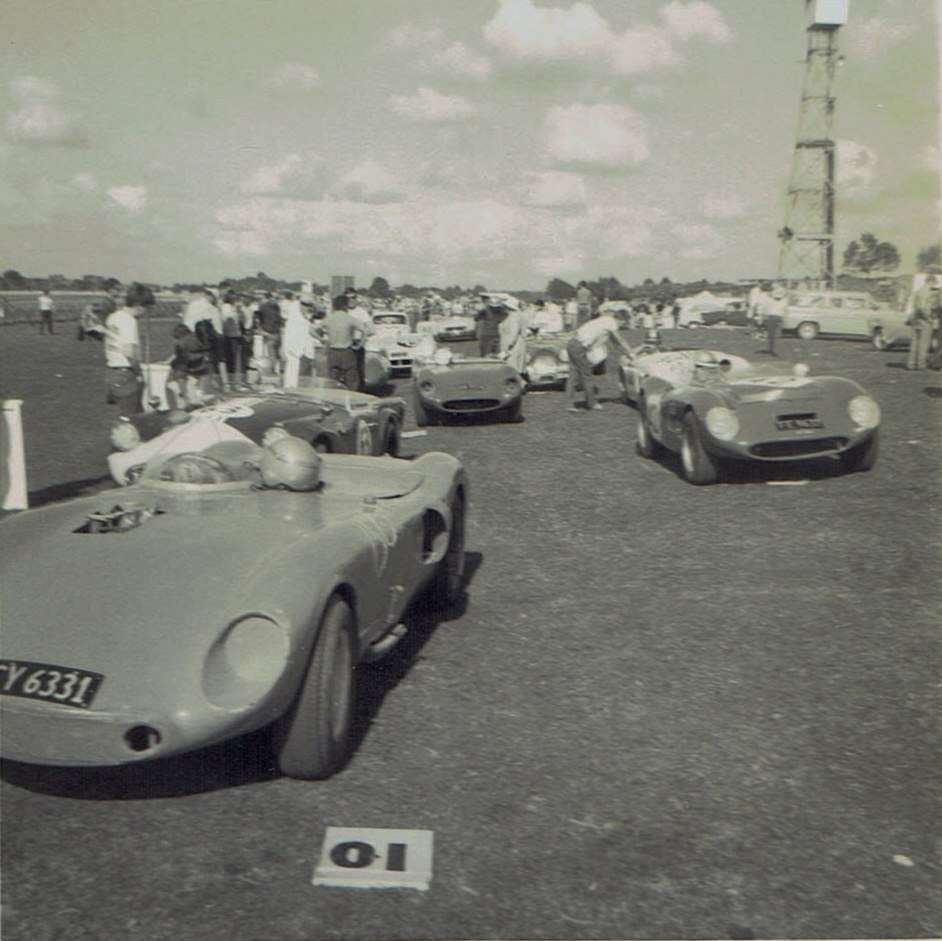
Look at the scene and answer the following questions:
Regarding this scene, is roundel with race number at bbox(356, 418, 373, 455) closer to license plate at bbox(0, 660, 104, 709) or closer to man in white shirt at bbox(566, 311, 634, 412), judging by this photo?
man in white shirt at bbox(566, 311, 634, 412)

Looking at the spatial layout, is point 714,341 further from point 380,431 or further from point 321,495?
point 321,495

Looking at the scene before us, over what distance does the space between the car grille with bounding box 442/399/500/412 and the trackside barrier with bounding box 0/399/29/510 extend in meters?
5.82

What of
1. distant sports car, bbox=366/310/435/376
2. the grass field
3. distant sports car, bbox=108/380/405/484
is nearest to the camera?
the grass field

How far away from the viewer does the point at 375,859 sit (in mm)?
2850

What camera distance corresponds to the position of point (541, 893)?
2.69 m

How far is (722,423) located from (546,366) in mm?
7916

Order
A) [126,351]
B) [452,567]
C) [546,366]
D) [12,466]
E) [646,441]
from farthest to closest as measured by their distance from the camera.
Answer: [546,366]
[646,441]
[126,351]
[12,466]
[452,567]

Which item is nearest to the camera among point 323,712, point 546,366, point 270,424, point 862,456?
point 323,712

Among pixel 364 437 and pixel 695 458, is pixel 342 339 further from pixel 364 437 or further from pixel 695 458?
pixel 695 458

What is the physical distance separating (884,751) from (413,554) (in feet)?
6.24

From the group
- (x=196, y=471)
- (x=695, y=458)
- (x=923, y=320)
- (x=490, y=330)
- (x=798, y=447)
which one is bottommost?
(x=695, y=458)

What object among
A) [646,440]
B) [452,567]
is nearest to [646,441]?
[646,440]

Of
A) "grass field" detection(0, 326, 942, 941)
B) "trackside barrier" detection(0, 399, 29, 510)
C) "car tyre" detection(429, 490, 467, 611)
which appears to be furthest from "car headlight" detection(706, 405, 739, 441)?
"trackside barrier" detection(0, 399, 29, 510)

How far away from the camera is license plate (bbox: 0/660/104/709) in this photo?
2838mm
